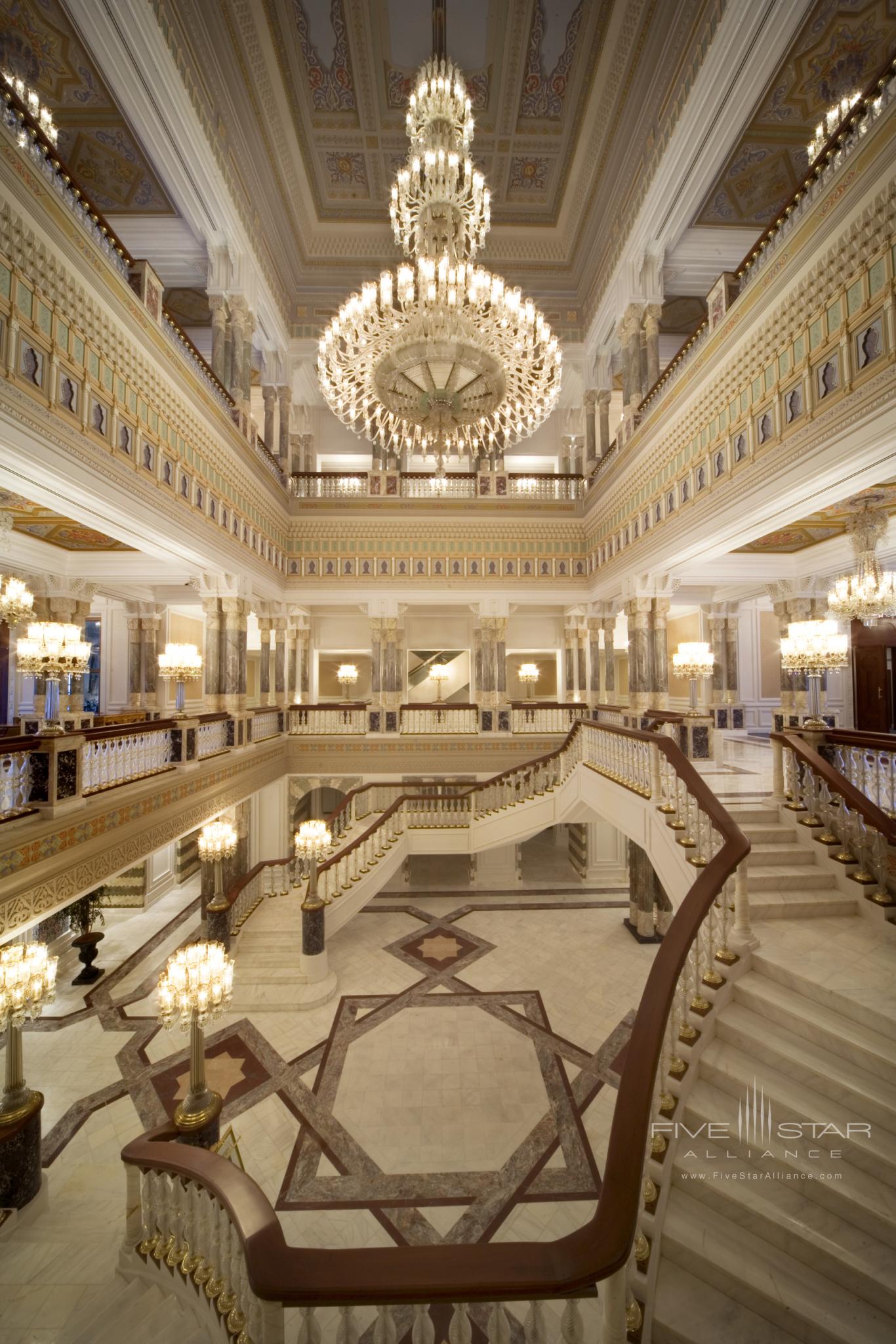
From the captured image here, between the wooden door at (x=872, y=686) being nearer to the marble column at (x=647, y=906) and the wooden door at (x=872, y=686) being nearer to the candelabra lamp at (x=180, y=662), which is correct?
the marble column at (x=647, y=906)

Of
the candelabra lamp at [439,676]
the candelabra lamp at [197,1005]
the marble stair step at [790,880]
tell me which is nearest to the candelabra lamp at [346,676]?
the candelabra lamp at [439,676]

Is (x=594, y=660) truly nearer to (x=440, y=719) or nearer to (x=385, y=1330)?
(x=440, y=719)

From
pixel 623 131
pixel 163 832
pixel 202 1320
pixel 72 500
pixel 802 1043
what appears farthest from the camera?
pixel 623 131

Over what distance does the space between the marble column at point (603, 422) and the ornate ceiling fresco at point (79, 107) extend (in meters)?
8.43

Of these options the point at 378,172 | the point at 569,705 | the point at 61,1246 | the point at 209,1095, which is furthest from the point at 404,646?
the point at 61,1246

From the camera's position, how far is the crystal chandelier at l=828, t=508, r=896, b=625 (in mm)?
5438

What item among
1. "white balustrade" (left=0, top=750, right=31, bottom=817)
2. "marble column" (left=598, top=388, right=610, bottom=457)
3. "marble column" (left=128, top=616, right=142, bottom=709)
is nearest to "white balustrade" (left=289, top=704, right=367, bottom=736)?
"marble column" (left=128, top=616, right=142, bottom=709)

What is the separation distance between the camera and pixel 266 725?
10594mm

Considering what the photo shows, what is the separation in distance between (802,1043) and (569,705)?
28.8 ft

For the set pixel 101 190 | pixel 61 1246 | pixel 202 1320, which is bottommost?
pixel 61 1246

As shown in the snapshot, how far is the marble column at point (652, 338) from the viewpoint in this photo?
341 inches

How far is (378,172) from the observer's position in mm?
9773

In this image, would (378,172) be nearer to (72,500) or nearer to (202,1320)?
(72,500)

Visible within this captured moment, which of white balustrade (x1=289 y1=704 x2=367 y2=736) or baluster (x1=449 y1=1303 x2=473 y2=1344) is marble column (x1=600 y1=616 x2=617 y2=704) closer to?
white balustrade (x1=289 y1=704 x2=367 y2=736)
